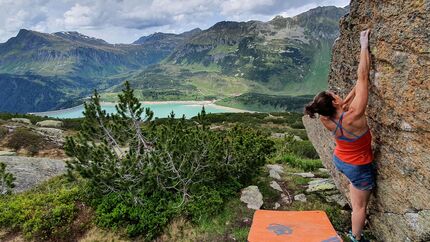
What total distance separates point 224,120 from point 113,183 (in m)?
67.5

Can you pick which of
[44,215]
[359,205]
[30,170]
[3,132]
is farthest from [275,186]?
[3,132]

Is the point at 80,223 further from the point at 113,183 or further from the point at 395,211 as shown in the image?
the point at 395,211

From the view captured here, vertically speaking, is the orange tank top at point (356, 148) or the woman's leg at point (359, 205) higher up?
the orange tank top at point (356, 148)

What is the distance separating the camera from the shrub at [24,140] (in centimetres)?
3666

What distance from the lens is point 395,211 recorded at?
22.1 ft

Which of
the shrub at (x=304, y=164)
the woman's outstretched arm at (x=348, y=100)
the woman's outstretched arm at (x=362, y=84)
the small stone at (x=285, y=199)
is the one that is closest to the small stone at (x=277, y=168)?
the shrub at (x=304, y=164)

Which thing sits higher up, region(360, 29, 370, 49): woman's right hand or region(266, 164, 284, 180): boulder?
region(360, 29, 370, 49): woman's right hand

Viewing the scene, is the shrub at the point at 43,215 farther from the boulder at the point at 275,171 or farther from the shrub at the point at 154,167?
the boulder at the point at 275,171

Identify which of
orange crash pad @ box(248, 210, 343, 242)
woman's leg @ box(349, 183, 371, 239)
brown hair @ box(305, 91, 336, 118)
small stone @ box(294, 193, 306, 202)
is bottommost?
small stone @ box(294, 193, 306, 202)

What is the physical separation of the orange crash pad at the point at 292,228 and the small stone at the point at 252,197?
1.76 metres

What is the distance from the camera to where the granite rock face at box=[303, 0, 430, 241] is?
568 centimetres

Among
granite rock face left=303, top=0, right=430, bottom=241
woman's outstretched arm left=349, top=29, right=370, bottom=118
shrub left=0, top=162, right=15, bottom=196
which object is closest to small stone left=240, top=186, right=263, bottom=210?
granite rock face left=303, top=0, right=430, bottom=241

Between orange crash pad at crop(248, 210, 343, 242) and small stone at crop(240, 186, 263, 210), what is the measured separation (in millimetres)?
1762

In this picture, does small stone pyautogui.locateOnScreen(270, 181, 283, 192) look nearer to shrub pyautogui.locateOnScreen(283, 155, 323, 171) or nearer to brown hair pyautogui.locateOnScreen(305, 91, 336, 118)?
shrub pyautogui.locateOnScreen(283, 155, 323, 171)
